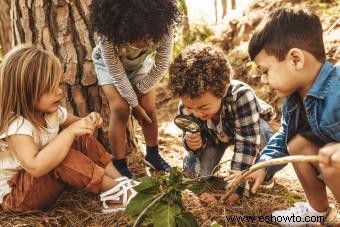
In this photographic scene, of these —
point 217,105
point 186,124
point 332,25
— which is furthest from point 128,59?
point 332,25

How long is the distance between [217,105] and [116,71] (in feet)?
2.18

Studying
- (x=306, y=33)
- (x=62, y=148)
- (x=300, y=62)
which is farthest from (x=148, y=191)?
(x=306, y=33)

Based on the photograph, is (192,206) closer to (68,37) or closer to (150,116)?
(150,116)

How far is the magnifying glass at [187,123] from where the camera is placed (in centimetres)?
259

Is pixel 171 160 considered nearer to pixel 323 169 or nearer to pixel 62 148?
pixel 62 148

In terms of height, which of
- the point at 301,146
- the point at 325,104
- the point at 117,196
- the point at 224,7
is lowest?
the point at 117,196

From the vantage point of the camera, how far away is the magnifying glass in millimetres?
2594

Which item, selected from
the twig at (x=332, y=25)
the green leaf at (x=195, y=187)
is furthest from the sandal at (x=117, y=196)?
the twig at (x=332, y=25)

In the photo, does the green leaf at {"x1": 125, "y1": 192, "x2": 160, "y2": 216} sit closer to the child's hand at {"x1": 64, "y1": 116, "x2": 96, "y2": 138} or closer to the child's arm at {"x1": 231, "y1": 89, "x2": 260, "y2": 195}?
the child's hand at {"x1": 64, "y1": 116, "x2": 96, "y2": 138}

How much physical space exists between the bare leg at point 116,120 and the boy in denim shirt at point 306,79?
3.18 feet

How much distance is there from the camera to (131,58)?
277cm

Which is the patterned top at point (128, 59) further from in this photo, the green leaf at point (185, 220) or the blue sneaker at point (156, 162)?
the green leaf at point (185, 220)

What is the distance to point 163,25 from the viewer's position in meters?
2.51

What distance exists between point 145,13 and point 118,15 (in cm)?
16
